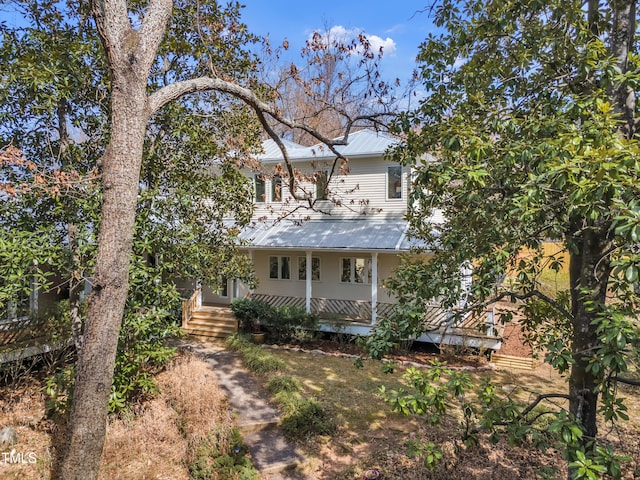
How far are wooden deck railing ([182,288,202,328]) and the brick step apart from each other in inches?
432

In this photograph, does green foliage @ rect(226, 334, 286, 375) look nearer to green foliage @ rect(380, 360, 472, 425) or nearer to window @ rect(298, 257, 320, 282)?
window @ rect(298, 257, 320, 282)

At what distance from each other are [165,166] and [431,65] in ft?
20.9

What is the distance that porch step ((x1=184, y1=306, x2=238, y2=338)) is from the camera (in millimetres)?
14883

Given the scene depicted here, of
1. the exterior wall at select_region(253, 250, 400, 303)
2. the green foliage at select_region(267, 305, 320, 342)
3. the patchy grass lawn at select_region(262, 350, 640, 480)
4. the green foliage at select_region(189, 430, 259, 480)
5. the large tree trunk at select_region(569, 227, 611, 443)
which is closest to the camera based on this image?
the large tree trunk at select_region(569, 227, 611, 443)

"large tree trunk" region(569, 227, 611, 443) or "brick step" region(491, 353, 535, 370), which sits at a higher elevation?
"large tree trunk" region(569, 227, 611, 443)

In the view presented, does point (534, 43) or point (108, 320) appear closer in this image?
point (108, 320)

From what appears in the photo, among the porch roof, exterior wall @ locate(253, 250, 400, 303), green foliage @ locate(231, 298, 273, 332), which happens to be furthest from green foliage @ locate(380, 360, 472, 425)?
exterior wall @ locate(253, 250, 400, 303)

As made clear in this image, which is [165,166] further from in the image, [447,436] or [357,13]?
[447,436]

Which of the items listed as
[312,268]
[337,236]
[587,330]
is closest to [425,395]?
[587,330]

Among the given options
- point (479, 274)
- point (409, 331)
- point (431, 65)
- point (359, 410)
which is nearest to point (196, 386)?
point (359, 410)

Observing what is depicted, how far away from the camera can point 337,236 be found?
48.1ft

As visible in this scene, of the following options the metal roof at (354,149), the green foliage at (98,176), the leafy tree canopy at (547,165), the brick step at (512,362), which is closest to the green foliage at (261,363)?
the green foliage at (98,176)

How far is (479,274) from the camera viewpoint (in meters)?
4.21

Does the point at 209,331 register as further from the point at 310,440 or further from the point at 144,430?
the point at 310,440
